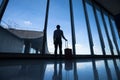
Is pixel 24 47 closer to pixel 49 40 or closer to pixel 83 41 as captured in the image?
pixel 49 40

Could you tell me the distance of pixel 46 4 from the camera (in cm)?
372

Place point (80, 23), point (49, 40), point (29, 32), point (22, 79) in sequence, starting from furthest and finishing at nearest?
point (80, 23) < point (49, 40) < point (29, 32) < point (22, 79)

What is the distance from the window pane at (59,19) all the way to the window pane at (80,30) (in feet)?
1.33

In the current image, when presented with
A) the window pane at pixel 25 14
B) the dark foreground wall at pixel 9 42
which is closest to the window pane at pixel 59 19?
the window pane at pixel 25 14

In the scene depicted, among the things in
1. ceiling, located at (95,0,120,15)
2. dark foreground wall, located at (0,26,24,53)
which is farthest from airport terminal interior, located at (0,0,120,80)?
ceiling, located at (95,0,120,15)

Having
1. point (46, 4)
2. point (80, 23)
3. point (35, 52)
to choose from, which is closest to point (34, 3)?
point (46, 4)

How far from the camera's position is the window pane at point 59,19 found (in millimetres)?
3455

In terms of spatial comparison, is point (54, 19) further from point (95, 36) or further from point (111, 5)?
point (111, 5)

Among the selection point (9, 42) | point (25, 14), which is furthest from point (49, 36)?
point (9, 42)

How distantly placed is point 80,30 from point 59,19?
115cm

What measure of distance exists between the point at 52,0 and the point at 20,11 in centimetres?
144

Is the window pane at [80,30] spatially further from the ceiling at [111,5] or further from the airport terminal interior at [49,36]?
the ceiling at [111,5]

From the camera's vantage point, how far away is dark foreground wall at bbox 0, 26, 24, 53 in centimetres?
264

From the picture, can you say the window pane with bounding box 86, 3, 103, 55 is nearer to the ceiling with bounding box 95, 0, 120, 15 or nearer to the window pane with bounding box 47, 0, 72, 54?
the ceiling with bounding box 95, 0, 120, 15
